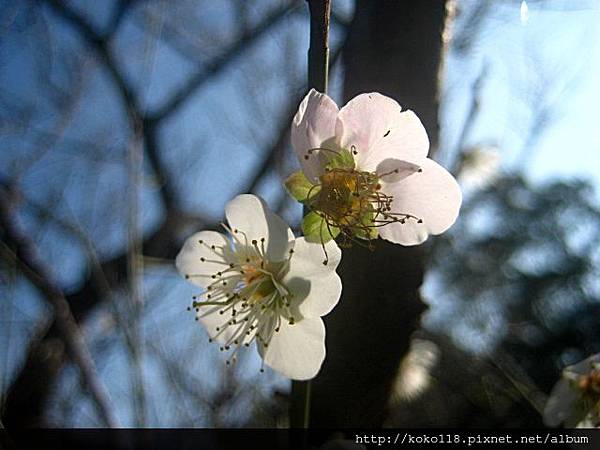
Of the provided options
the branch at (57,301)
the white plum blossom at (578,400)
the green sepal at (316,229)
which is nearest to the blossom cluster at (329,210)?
the green sepal at (316,229)

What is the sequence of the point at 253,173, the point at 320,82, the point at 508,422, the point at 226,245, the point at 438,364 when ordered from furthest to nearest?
the point at 253,173, the point at 438,364, the point at 508,422, the point at 226,245, the point at 320,82

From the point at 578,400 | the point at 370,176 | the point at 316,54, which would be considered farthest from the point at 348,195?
the point at 578,400

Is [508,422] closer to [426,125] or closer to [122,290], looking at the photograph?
[426,125]

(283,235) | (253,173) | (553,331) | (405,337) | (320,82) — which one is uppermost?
(320,82)

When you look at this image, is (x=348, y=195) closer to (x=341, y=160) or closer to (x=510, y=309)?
(x=341, y=160)

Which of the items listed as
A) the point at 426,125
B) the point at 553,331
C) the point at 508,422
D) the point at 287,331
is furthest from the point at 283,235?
the point at 553,331

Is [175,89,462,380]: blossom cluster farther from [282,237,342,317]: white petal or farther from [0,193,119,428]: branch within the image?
[0,193,119,428]: branch

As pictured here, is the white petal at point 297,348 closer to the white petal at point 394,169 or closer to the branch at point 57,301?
the white petal at point 394,169
